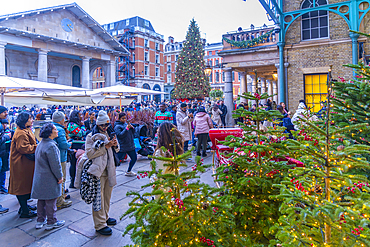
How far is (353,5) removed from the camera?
34.0 feet

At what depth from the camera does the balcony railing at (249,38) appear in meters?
12.2

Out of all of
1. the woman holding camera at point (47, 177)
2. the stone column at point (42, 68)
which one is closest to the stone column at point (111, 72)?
the stone column at point (42, 68)

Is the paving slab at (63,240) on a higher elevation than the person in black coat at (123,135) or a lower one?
lower

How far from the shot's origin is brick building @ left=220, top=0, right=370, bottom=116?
34.8 ft

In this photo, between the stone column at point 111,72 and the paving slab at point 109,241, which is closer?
the paving slab at point 109,241

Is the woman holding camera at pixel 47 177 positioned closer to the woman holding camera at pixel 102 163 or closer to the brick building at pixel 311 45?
the woman holding camera at pixel 102 163

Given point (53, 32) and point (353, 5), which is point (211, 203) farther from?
point (53, 32)

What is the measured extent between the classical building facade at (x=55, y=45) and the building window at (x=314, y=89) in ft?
80.7

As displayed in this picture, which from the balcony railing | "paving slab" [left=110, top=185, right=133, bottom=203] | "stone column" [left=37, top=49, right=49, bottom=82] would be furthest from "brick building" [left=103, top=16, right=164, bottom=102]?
"paving slab" [left=110, top=185, right=133, bottom=203]

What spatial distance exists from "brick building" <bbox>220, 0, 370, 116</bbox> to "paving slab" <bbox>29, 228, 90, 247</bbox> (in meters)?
11.5

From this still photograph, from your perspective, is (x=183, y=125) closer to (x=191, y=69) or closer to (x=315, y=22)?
(x=315, y=22)

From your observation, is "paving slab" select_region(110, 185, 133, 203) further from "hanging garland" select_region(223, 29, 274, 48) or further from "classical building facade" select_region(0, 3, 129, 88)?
"classical building facade" select_region(0, 3, 129, 88)

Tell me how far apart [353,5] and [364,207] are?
491 inches

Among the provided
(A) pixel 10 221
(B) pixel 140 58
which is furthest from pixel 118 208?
(B) pixel 140 58
